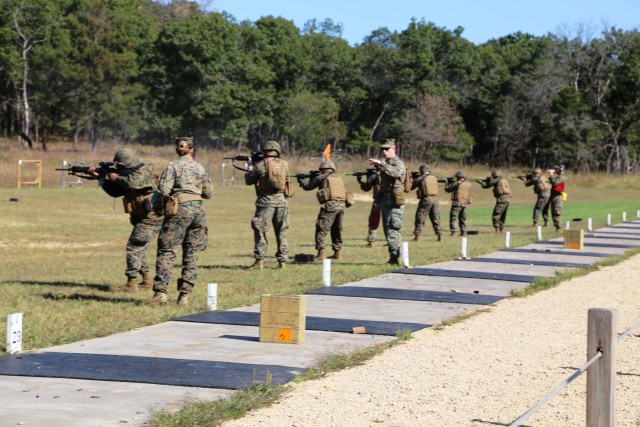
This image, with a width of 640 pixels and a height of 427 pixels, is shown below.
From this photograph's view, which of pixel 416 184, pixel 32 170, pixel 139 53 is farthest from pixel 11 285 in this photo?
pixel 139 53

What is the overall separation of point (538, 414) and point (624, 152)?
8376 centimetres

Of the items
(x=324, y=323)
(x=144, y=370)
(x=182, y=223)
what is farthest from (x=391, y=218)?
(x=144, y=370)

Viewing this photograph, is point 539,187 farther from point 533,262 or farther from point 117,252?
point 117,252

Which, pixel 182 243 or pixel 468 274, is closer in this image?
pixel 182 243

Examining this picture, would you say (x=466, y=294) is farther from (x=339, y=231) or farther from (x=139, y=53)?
(x=139, y=53)

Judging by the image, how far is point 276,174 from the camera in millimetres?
18953

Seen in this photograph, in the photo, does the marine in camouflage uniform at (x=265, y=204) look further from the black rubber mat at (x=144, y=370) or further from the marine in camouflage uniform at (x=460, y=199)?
the marine in camouflage uniform at (x=460, y=199)

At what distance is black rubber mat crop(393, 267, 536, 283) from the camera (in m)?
19.1

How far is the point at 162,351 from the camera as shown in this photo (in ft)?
34.7

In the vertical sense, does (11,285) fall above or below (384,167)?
below

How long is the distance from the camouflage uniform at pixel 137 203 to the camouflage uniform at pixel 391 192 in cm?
475

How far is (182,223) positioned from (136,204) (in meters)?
2.07

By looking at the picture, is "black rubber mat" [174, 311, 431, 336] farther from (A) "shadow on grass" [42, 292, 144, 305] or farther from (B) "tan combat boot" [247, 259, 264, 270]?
(B) "tan combat boot" [247, 259, 264, 270]

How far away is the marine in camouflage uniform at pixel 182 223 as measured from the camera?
14023mm
